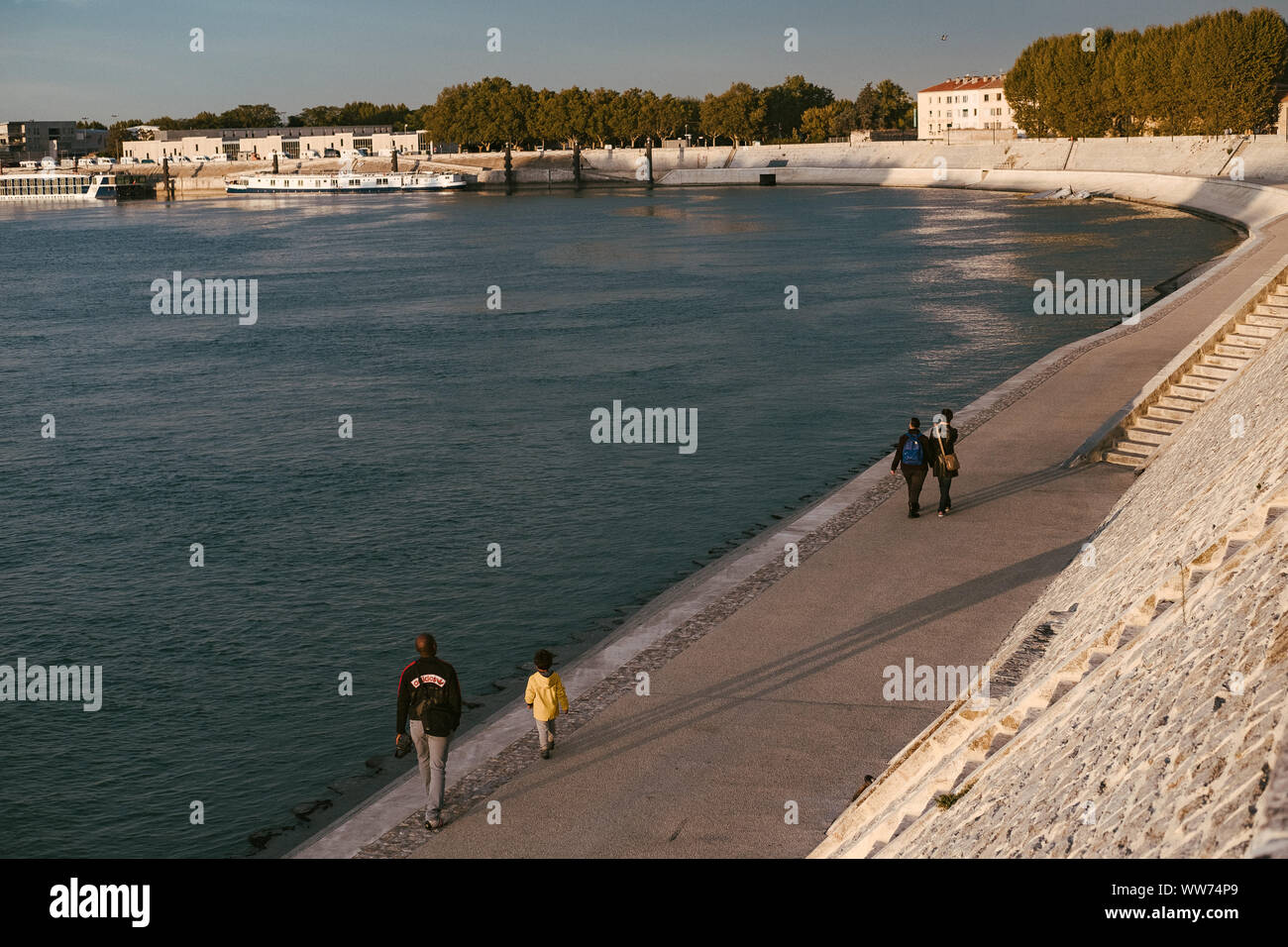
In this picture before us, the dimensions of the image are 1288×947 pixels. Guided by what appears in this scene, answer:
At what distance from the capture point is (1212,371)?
24172 mm

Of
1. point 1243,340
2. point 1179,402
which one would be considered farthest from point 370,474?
point 1243,340

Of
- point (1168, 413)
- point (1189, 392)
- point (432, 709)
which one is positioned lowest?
point (432, 709)

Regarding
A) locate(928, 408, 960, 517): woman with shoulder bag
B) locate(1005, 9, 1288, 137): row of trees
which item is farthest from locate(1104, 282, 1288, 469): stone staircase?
locate(1005, 9, 1288, 137): row of trees

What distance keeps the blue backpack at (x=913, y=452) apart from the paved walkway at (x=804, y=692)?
93 cm

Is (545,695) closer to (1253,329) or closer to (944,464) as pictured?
(944,464)

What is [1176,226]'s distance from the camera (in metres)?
84.8

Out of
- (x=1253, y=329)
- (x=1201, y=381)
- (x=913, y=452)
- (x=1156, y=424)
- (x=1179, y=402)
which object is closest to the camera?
(x=913, y=452)

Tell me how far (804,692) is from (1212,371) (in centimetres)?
1454

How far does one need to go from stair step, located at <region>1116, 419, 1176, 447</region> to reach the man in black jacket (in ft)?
50.0

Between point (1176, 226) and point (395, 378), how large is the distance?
204ft

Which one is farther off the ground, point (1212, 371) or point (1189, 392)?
point (1212, 371)

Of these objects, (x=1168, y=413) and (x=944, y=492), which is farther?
(x=1168, y=413)
